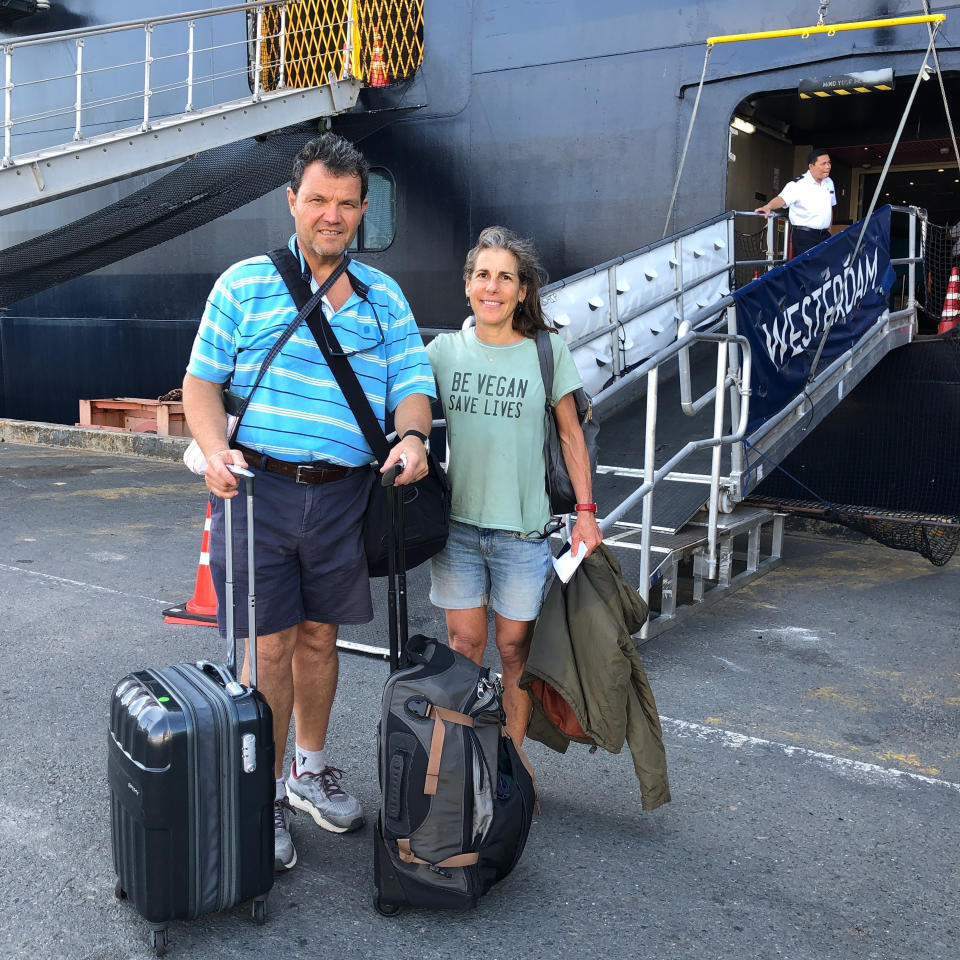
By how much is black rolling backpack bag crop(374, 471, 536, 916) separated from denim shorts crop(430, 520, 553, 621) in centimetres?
39

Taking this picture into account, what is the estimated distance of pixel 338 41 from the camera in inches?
384

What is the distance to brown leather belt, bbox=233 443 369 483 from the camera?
106 inches

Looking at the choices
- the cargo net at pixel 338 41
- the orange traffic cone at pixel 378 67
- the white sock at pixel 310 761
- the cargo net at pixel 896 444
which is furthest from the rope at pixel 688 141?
the white sock at pixel 310 761

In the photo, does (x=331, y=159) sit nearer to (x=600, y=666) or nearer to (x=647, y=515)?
(x=600, y=666)

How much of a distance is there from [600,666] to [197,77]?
32.4 ft

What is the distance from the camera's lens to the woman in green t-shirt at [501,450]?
296 cm

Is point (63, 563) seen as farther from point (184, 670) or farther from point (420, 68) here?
point (420, 68)

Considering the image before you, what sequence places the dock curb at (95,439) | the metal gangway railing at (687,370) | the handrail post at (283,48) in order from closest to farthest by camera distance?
the metal gangway railing at (687,370) < the handrail post at (283,48) < the dock curb at (95,439)

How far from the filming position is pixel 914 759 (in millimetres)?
3682

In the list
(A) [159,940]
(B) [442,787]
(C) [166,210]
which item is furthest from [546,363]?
(C) [166,210]

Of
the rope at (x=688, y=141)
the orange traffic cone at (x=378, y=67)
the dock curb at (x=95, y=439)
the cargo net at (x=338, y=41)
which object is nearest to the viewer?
the rope at (x=688, y=141)

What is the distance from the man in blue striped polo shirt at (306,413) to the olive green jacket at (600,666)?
56cm

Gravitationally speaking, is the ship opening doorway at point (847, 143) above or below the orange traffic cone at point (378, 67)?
below

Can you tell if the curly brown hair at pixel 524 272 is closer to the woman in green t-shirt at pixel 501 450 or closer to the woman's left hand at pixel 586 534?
the woman in green t-shirt at pixel 501 450
